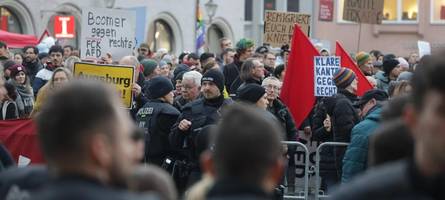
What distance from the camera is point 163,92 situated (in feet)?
35.7

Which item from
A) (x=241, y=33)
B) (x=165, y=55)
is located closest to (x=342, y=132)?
(x=165, y=55)

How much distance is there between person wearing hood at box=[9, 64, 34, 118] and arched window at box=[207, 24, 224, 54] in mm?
30096

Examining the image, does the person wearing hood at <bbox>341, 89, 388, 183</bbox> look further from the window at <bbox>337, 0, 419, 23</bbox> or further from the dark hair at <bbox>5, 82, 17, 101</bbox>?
the window at <bbox>337, 0, 419, 23</bbox>

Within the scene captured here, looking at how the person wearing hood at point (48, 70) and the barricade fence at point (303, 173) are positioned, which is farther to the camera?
the person wearing hood at point (48, 70)

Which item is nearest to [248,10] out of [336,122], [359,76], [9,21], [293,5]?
[293,5]

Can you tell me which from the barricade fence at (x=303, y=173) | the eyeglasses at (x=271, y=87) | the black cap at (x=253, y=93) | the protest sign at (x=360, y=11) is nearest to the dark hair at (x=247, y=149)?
the black cap at (x=253, y=93)

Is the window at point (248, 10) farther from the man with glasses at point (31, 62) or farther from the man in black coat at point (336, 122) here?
the man in black coat at point (336, 122)

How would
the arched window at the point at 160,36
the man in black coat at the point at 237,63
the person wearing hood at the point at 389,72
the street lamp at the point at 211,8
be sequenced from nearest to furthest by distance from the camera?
the person wearing hood at the point at 389,72 < the man in black coat at the point at 237,63 < the street lamp at the point at 211,8 < the arched window at the point at 160,36

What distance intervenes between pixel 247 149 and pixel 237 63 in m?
12.2

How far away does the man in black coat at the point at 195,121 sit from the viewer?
33.2 ft

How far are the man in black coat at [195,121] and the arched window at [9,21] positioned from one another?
2431 cm

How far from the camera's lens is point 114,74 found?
1175 centimetres

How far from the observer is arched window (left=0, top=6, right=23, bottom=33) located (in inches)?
1344

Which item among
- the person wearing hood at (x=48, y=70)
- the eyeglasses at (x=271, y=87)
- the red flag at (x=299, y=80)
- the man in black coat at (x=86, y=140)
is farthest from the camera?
the person wearing hood at (x=48, y=70)
